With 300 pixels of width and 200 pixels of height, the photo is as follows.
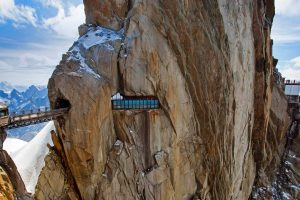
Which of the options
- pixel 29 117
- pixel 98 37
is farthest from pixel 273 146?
pixel 29 117

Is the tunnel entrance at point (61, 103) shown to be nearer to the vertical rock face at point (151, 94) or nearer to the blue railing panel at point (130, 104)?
the vertical rock face at point (151, 94)

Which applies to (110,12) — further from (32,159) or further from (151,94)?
(32,159)

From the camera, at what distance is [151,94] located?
3131 centimetres

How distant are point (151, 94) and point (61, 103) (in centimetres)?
977

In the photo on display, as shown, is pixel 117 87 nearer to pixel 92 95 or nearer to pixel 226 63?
pixel 92 95

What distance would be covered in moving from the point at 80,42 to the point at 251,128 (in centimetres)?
2725

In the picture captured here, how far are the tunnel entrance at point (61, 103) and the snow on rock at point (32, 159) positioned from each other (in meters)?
37.2

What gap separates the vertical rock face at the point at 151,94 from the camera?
97.3ft

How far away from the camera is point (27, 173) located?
221 feet

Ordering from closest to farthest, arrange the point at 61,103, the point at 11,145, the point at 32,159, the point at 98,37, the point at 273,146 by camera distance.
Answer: the point at 61,103
the point at 98,37
the point at 273,146
the point at 32,159
the point at 11,145

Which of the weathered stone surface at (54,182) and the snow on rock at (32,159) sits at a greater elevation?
the weathered stone surface at (54,182)

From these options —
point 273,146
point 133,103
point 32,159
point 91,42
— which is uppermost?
point 91,42

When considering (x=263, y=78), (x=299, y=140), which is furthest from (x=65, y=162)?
(x=299, y=140)

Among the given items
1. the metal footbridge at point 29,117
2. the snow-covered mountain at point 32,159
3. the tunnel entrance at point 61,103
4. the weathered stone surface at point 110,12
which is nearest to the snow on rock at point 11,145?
the snow-covered mountain at point 32,159
